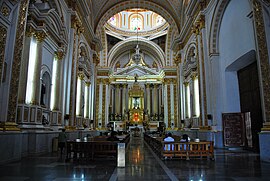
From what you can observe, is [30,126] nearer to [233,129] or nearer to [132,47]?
[233,129]

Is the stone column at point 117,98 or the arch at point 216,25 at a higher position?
the arch at point 216,25

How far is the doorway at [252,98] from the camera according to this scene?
9180mm

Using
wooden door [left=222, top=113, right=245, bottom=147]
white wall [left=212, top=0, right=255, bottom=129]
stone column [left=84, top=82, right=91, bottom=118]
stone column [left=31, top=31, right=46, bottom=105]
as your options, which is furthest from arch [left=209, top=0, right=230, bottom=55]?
stone column [left=84, top=82, right=91, bottom=118]

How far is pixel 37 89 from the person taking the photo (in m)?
8.75

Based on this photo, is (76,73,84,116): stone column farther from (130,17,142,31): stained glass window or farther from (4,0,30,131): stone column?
(130,17,142,31): stained glass window

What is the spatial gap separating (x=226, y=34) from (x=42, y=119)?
9338mm

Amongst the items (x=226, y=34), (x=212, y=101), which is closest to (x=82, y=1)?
(x=226, y=34)

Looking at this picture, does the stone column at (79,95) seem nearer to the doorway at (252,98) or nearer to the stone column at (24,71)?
the stone column at (24,71)

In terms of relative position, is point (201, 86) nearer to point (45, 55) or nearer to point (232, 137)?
point (232, 137)

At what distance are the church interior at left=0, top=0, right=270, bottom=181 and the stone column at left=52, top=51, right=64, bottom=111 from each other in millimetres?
48

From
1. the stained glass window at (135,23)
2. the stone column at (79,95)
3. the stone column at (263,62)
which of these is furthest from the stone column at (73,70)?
the stained glass window at (135,23)

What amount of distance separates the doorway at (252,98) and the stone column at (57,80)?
886 cm

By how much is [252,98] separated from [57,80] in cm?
907

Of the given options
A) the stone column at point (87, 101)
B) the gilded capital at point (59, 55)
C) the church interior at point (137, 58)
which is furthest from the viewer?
the stone column at point (87, 101)
